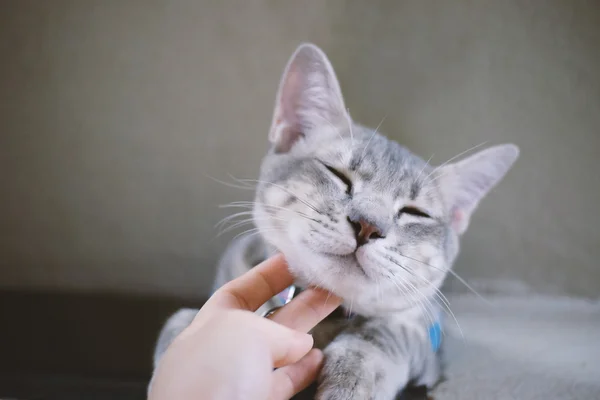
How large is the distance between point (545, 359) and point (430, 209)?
0.29 meters

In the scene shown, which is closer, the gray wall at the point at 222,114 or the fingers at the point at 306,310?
the fingers at the point at 306,310

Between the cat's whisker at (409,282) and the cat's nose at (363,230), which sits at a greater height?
the cat's nose at (363,230)

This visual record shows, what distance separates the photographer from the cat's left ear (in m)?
0.76

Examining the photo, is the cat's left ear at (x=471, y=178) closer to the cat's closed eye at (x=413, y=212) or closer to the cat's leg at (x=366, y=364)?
the cat's closed eye at (x=413, y=212)

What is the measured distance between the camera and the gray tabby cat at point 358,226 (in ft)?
2.01

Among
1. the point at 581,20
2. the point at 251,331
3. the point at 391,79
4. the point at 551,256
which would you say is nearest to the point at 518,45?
the point at 581,20

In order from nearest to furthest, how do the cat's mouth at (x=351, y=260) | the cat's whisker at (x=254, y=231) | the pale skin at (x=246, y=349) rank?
the pale skin at (x=246, y=349) < the cat's mouth at (x=351, y=260) < the cat's whisker at (x=254, y=231)

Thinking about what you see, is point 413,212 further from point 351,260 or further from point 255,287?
point 255,287

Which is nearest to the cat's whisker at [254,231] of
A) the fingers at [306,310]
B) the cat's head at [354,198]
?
the cat's head at [354,198]

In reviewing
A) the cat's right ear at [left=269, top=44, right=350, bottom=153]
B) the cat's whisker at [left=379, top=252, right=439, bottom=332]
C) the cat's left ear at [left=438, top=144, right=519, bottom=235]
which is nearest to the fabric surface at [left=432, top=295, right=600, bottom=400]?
the cat's whisker at [left=379, top=252, right=439, bottom=332]

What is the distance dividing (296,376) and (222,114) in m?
0.46

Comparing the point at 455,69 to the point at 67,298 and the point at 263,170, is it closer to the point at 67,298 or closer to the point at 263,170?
the point at 263,170

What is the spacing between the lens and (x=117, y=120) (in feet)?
2.71

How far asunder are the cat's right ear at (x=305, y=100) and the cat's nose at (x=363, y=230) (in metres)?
0.23
